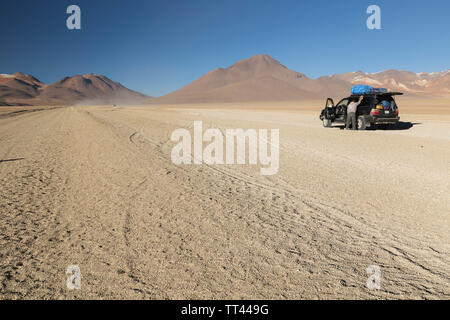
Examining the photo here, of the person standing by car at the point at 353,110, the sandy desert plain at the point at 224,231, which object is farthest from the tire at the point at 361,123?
the sandy desert plain at the point at 224,231

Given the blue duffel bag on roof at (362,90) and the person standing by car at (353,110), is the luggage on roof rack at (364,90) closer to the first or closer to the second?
the blue duffel bag on roof at (362,90)

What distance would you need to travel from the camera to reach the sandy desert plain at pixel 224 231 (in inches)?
112

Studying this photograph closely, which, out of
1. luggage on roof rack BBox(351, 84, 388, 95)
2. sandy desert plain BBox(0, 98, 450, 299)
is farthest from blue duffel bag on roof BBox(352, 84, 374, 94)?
sandy desert plain BBox(0, 98, 450, 299)

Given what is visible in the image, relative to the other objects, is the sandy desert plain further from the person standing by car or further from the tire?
the person standing by car

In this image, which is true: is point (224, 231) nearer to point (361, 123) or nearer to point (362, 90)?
point (361, 123)

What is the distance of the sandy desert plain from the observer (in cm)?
285

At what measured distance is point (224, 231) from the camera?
4031 millimetres

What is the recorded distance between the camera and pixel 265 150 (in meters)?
10.7

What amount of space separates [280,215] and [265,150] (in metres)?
6.19

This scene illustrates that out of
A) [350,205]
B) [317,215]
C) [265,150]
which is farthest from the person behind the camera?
[265,150]

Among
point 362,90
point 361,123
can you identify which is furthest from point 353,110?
point 362,90

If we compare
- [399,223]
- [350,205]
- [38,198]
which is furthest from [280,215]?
[38,198]
